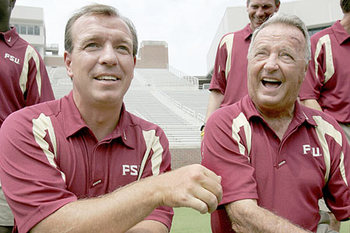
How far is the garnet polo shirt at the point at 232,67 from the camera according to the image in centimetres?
277

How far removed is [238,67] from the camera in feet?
9.18

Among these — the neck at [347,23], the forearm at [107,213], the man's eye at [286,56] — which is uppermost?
the neck at [347,23]

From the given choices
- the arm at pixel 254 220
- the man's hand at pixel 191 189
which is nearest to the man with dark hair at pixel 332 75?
the arm at pixel 254 220

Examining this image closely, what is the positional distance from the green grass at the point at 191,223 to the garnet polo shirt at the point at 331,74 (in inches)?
58.8

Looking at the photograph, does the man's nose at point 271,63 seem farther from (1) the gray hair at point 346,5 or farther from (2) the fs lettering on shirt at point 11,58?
(2) the fs lettering on shirt at point 11,58

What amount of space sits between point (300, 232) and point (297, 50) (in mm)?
884

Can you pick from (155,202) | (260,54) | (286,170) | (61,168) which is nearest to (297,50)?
(260,54)

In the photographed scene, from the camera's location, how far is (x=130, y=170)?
1709mm

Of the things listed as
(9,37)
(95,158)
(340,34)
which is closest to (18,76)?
(9,37)

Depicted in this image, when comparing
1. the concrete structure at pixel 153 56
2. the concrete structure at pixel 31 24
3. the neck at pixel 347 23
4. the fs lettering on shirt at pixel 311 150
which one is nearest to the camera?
the fs lettering on shirt at pixel 311 150

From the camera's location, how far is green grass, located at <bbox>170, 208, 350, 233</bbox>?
3723mm

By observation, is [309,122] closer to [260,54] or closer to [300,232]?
[260,54]

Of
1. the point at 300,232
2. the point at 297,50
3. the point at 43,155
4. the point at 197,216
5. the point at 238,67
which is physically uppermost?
the point at 297,50

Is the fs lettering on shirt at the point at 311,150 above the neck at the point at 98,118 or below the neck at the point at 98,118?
below
